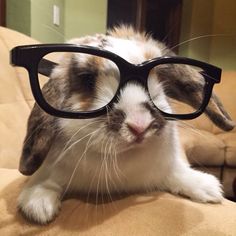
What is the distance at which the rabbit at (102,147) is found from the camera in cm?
59

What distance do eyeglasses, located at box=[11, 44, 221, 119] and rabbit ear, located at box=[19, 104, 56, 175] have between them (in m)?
0.03

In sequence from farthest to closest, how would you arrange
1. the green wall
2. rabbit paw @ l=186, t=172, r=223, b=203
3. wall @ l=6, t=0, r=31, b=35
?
1. wall @ l=6, t=0, r=31, b=35
2. the green wall
3. rabbit paw @ l=186, t=172, r=223, b=203

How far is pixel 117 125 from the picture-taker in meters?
0.57

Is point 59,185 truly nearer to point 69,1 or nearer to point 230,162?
point 69,1

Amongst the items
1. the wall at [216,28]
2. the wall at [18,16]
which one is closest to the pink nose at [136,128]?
the wall at [18,16]

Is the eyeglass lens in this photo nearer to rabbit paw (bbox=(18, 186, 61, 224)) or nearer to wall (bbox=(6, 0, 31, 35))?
rabbit paw (bbox=(18, 186, 61, 224))

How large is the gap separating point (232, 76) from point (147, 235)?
304 cm

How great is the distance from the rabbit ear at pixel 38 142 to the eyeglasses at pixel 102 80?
0.03m

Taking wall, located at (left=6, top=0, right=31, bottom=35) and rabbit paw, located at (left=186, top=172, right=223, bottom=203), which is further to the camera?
wall, located at (left=6, top=0, right=31, bottom=35)

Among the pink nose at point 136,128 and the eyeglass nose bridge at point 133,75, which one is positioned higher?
the eyeglass nose bridge at point 133,75

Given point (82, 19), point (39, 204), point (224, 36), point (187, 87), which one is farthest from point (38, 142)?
point (224, 36)

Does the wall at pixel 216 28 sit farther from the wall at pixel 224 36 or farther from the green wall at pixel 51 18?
the green wall at pixel 51 18

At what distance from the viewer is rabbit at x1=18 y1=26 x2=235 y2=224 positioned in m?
0.59

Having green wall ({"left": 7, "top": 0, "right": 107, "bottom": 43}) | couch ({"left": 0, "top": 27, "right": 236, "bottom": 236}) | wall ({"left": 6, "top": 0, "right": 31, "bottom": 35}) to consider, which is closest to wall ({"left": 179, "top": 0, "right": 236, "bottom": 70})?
green wall ({"left": 7, "top": 0, "right": 107, "bottom": 43})
